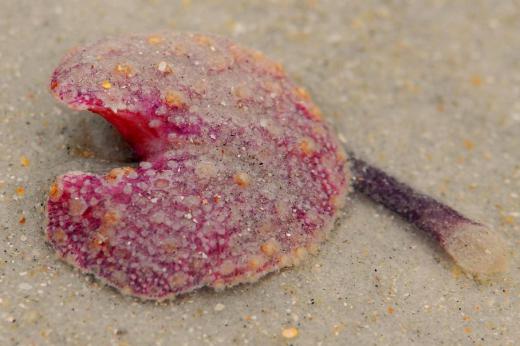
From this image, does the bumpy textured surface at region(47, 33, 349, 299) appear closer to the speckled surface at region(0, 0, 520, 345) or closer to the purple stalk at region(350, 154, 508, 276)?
the speckled surface at region(0, 0, 520, 345)

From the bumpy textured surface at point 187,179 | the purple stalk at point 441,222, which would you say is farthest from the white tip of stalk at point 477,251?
the bumpy textured surface at point 187,179

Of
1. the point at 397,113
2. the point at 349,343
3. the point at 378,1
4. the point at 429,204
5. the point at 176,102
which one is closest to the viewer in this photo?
the point at 349,343

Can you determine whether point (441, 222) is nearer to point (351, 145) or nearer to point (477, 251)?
point (477, 251)

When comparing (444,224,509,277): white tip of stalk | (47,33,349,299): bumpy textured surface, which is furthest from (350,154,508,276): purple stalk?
(47,33,349,299): bumpy textured surface

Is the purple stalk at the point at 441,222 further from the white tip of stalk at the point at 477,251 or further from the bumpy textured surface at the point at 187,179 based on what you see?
the bumpy textured surface at the point at 187,179

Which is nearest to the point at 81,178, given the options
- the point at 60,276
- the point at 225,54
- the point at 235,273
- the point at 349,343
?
the point at 60,276

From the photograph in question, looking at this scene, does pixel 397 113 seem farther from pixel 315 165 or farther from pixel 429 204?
pixel 315 165

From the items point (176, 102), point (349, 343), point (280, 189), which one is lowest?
point (349, 343)
